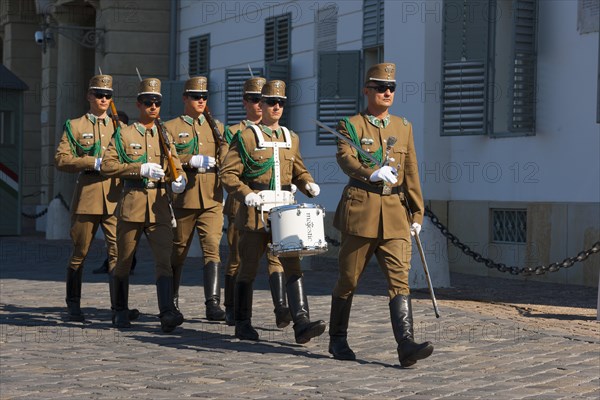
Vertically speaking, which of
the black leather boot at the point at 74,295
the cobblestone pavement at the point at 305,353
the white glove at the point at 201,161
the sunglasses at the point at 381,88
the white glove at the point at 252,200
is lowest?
the cobblestone pavement at the point at 305,353

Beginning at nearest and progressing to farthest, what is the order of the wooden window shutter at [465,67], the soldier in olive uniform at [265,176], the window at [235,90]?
the soldier in olive uniform at [265,176] < the wooden window shutter at [465,67] < the window at [235,90]

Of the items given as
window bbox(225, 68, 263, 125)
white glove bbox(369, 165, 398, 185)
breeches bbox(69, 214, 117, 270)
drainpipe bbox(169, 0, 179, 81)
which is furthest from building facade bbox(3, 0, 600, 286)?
white glove bbox(369, 165, 398, 185)

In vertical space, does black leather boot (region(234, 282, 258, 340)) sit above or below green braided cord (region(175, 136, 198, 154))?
below

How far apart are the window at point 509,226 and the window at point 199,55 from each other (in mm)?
9192

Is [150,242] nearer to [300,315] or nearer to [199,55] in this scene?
[300,315]

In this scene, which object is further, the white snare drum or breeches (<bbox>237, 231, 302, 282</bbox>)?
breeches (<bbox>237, 231, 302, 282</bbox>)

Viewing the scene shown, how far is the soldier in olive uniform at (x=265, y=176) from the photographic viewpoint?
10.2 metres

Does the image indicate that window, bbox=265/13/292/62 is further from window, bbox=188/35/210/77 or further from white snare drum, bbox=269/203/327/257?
white snare drum, bbox=269/203/327/257

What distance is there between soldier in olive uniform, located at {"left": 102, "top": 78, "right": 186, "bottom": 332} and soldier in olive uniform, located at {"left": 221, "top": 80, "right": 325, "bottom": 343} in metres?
0.92

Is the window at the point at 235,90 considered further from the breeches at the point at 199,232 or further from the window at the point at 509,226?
the breeches at the point at 199,232

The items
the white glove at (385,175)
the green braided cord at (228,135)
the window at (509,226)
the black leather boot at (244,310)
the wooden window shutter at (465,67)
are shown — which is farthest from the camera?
the wooden window shutter at (465,67)

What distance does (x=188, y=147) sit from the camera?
11.9 meters

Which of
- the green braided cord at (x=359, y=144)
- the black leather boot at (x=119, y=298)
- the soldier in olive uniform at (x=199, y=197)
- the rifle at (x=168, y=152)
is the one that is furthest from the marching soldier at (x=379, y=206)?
the black leather boot at (x=119, y=298)

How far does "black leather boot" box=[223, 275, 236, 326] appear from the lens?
1172 cm
